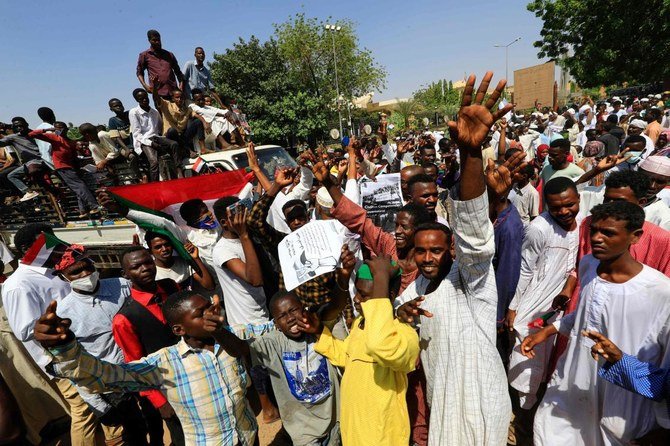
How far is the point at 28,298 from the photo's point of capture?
2.62 m

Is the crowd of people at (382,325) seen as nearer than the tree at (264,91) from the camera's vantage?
Yes

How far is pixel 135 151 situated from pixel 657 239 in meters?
7.74

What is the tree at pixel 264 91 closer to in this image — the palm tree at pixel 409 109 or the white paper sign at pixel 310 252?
the white paper sign at pixel 310 252

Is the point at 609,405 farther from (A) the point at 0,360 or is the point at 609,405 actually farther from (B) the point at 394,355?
(A) the point at 0,360

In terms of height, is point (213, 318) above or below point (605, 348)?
above

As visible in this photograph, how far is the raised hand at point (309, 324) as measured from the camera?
82.1 inches

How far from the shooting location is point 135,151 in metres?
6.98

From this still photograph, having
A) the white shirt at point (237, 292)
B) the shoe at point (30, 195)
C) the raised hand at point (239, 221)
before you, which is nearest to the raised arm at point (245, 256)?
the raised hand at point (239, 221)

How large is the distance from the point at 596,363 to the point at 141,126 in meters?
7.61

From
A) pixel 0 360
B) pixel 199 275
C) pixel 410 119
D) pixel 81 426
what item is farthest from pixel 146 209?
pixel 410 119

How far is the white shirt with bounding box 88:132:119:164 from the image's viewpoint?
6.80 m

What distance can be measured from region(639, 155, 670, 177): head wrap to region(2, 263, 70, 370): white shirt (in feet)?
16.4

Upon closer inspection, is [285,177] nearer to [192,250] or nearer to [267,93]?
[192,250]

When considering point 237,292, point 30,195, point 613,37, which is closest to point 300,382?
point 237,292
